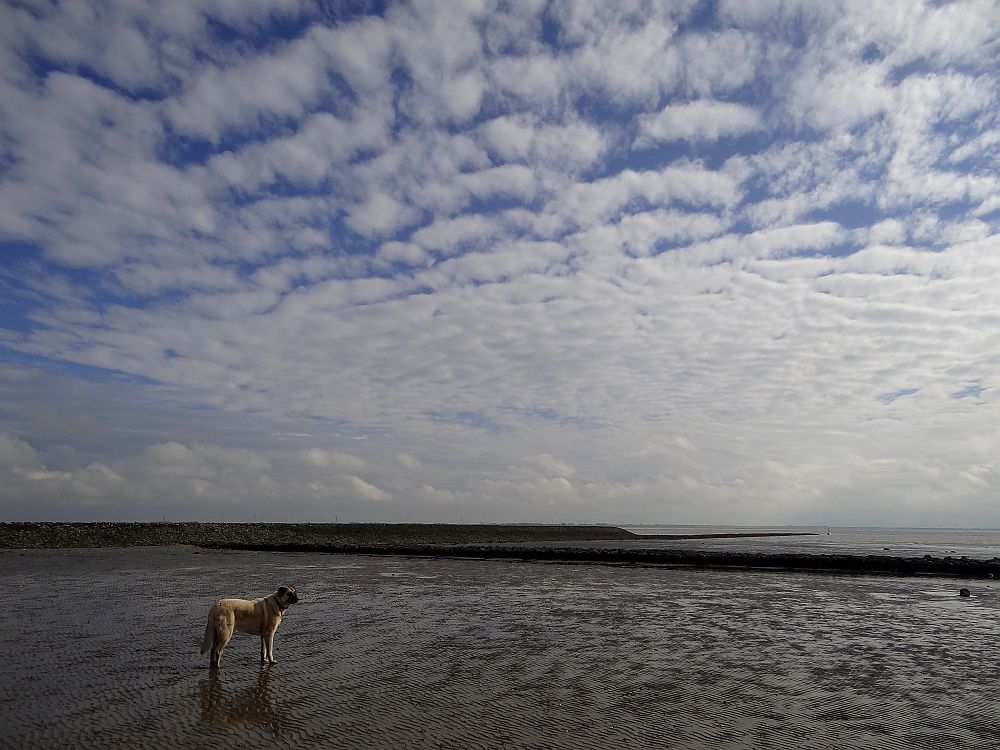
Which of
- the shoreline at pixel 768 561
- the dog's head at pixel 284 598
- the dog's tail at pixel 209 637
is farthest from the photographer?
the shoreline at pixel 768 561

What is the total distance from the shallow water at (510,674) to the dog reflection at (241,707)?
4 centimetres

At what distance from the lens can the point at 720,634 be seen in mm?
15242

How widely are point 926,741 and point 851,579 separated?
87.7ft

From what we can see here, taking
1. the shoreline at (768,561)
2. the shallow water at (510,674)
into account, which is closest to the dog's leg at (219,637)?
the shallow water at (510,674)

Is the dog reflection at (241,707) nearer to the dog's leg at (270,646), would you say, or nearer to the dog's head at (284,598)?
the dog's leg at (270,646)

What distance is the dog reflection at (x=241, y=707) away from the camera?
327 inches

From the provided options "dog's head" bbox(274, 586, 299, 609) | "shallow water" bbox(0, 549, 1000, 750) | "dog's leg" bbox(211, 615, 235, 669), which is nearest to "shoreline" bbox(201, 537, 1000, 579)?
"shallow water" bbox(0, 549, 1000, 750)

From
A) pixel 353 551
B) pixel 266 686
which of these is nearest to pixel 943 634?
pixel 266 686

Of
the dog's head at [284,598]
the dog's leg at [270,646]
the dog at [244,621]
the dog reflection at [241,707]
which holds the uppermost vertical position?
the dog's head at [284,598]

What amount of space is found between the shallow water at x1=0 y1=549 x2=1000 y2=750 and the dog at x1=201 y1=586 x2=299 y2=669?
36cm

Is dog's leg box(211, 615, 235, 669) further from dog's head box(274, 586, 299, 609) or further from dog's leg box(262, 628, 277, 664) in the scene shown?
dog's head box(274, 586, 299, 609)

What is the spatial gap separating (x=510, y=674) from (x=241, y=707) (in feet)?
14.1

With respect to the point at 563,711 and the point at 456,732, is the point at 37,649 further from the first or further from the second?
the point at 563,711

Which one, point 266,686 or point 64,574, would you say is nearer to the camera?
point 266,686
